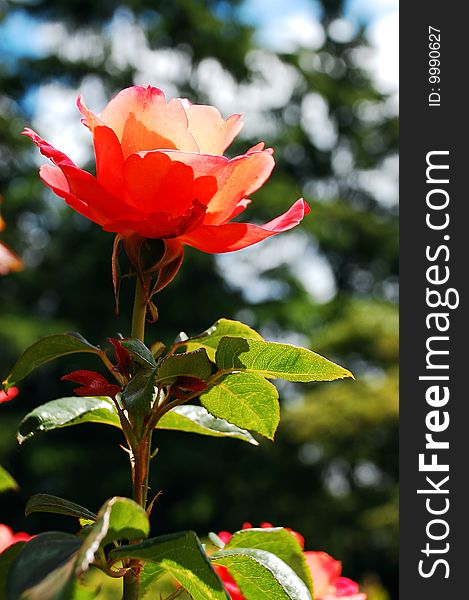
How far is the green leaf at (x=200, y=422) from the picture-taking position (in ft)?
1.55

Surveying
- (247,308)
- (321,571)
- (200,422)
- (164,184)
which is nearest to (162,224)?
(164,184)

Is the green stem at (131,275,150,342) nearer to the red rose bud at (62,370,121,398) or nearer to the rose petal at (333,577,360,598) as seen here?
the red rose bud at (62,370,121,398)

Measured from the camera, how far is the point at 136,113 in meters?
0.41

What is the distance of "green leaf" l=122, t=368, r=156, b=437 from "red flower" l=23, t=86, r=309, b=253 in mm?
71

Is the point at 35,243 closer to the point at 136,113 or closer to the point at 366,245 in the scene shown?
the point at 366,245

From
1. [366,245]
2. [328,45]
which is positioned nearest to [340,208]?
[366,245]

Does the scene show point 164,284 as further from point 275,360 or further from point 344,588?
point 344,588

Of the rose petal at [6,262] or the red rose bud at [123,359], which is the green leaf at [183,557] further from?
the rose petal at [6,262]

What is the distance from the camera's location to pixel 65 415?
0.44 metres

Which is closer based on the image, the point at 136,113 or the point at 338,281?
the point at 136,113

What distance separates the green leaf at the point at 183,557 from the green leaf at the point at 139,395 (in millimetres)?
54

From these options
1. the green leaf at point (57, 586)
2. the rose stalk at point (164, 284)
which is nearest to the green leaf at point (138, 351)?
the rose stalk at point (164, 284)

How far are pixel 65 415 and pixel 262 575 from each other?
125 mm

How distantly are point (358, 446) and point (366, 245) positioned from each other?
3375 millimetres
